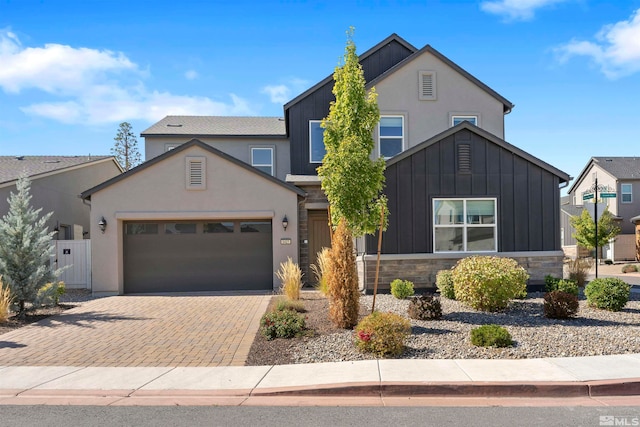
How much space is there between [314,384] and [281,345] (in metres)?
2.19

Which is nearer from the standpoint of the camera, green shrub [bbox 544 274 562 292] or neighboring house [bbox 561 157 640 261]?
green shrub [bbox 544 274 562 292]

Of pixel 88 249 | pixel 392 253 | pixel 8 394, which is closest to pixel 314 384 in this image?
pixel 8 394

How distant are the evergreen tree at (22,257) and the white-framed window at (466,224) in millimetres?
10904

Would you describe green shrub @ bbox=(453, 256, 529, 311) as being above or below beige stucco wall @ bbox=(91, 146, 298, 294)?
below

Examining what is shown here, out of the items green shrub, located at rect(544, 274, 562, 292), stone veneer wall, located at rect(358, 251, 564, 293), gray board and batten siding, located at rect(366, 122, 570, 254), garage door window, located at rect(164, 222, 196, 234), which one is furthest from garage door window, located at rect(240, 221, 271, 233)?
green shrub, located at rect(544, 274, 562, 292)

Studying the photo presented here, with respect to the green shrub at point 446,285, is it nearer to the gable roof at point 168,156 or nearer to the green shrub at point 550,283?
the green shrub at point 550,283

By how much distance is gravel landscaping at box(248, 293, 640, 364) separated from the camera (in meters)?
7.73

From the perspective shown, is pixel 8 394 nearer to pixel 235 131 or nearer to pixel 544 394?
pixel 544 394

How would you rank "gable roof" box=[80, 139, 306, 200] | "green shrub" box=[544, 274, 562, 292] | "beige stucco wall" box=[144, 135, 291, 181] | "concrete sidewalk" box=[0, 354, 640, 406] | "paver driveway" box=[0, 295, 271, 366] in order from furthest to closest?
"beige stucco wall" box=[144, 135, 291, 181] < "gable roof" box=[80, 139, 306, 200] < "green shrub" box=[544, 274, 562, 292] < "paver driveway" box=[0, 295, 271, 366] < "concrete sidewalk" box=[0, 354, 640, 406]

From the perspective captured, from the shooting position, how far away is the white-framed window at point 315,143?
733 inches

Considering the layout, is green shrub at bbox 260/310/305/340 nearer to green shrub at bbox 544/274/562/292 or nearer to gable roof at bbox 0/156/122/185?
green shrub at bbox 544/274/562/292

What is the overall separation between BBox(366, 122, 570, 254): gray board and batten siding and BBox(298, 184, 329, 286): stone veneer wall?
A: 12.3 feet

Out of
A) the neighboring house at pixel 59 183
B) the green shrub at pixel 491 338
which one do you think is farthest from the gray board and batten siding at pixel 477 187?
the neighboring house at pixel 59 183

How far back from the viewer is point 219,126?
22203 mm
